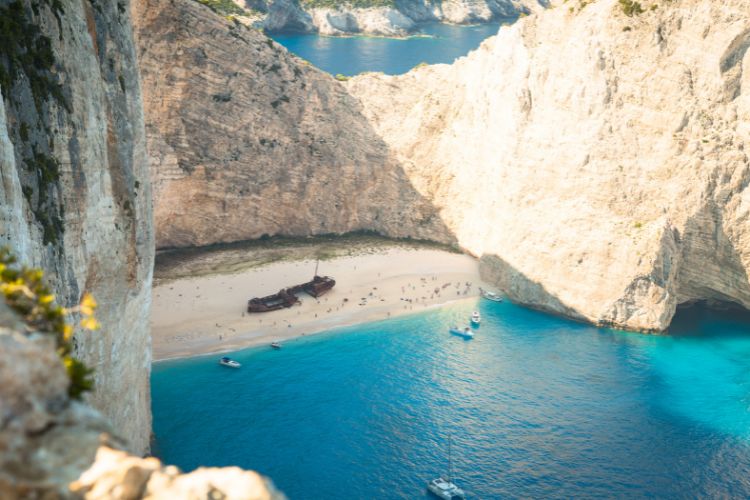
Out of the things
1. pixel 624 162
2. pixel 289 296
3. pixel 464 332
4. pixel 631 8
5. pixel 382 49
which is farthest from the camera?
pixel 382 49

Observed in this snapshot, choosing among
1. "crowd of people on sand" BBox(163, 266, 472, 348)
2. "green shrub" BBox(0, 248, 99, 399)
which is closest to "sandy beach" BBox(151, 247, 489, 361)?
"crowd of people on sand" BBox(163, 266, 472, 348)

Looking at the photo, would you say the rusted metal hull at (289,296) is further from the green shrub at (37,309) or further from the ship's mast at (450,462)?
the green shrub at (37,309)

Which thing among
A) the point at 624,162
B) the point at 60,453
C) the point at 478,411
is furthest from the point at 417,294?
the point at 60,453

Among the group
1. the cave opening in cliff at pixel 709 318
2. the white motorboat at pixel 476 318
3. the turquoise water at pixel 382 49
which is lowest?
the white motorboat at pixel 476 318

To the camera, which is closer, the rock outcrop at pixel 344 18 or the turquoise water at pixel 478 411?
the turquoise water at pixel 478 411

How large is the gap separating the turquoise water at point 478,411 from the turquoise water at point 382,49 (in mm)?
91780

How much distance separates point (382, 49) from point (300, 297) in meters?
115

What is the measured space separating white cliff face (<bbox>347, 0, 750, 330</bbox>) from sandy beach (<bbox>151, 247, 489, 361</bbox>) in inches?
293

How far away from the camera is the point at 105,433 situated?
9.20 metres

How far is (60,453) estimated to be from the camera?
8.50 metres

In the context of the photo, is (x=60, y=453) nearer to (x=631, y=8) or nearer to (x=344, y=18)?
(x=631, y=8)

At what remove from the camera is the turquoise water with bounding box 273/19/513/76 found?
143 meters

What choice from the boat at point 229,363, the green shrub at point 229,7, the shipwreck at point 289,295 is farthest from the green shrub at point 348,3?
the boat at point 229,363

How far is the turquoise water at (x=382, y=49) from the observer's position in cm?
14325
